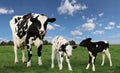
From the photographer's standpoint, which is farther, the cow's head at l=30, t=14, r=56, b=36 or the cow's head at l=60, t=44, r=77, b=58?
the cow's head at l=30, t=14, r=56, b=36

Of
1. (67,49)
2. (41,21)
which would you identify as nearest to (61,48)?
(67,49)

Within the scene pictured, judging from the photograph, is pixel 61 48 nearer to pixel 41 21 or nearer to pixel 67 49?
pixel 67 49

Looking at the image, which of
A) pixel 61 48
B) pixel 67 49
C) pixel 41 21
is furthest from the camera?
pixel 41 21

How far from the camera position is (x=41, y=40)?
951 inches

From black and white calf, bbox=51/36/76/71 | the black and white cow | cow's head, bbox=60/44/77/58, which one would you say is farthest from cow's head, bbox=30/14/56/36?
cow's head, bbox=60/44/77/58

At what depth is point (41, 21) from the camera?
78.2 feet

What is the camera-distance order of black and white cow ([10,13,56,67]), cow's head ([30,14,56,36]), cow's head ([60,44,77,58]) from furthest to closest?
black and white cow ([10,13,56,67]), cow's head ([30,14,56,36]), cow's head ([60,44,77,58])

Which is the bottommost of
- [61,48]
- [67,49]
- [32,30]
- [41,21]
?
[67,49]

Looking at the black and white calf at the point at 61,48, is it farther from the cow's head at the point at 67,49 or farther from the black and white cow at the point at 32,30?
the black and white cow at the point at 32,30

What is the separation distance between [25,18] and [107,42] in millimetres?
7249

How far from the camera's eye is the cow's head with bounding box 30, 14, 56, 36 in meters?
23.1

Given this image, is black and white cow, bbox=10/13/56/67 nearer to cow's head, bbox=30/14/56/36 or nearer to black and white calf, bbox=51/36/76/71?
cow's head, bbox=30/14/56/36

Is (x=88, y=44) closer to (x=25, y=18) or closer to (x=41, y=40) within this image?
(x=41, y=40)

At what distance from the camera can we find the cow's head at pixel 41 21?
75.8 ft
